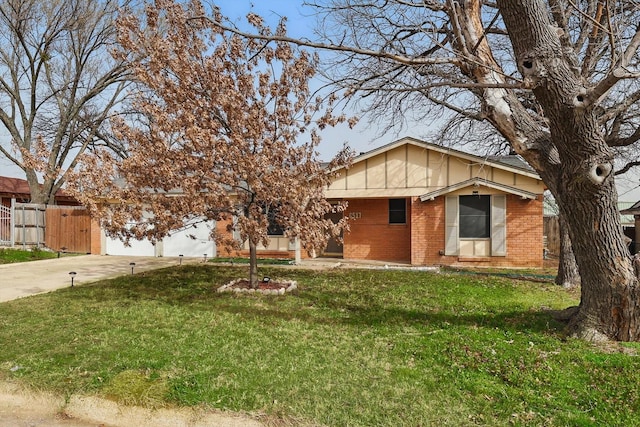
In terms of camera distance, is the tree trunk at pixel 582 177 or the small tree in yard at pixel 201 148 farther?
the small tree in yard at pixel 201 148

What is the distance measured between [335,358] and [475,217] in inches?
398

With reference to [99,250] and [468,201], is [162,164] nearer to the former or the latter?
[468,201]

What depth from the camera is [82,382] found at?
4355 mm

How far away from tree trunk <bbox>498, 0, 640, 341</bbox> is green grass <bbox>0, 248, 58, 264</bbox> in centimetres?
1668

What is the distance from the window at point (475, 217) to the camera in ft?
44.7

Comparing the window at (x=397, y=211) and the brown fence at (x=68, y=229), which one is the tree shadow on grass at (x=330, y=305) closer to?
the window at (x=397, y=211)

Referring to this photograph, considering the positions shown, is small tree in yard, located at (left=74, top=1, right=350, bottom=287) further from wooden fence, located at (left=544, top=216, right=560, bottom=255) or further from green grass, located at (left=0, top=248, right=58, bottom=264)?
wooden fence, located at (left=544, top=216, right=560, bottom=255)

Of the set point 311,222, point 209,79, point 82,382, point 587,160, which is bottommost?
point 82,382

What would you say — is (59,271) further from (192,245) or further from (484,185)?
(484,185)

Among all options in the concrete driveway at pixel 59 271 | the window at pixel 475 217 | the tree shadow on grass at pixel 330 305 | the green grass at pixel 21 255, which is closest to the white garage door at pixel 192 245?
the concrete driveway at pixel 59 271

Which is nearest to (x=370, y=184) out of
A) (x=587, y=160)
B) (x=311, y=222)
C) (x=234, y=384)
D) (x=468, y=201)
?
(x=468, y=201)

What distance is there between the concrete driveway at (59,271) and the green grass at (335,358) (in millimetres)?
2166

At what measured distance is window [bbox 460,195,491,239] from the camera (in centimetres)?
1362

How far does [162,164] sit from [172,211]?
0.87 metres
